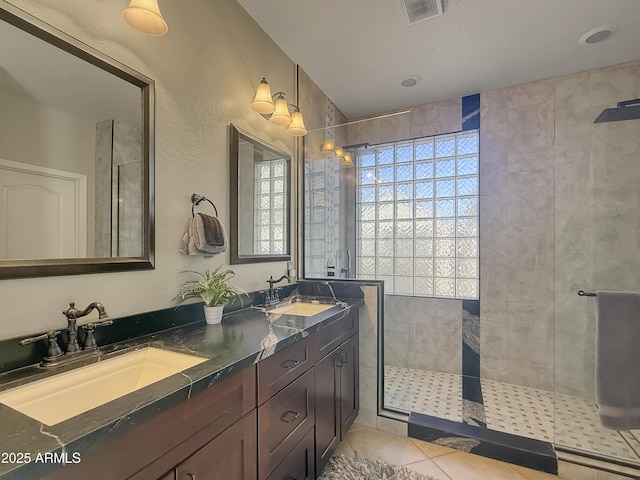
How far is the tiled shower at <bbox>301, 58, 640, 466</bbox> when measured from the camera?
2160 millimetres

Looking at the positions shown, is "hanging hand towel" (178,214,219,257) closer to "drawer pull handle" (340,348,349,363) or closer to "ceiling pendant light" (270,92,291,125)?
"ceiling pendant light" (270,92,291,125)

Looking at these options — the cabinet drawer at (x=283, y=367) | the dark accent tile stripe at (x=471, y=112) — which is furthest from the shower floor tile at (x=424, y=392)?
the dark accent tile stripe at (x=471, y=112)

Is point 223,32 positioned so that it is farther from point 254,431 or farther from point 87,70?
point 254,431

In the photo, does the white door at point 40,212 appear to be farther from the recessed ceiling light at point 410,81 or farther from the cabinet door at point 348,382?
the recessed ceiling light at point 410,81

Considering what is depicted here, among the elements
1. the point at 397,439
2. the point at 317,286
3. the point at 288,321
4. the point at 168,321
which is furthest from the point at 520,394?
the point at 168,321

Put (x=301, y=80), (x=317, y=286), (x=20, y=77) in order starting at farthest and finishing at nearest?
(x=301, y=80), (x=317, y=286), (x=20, y=77)

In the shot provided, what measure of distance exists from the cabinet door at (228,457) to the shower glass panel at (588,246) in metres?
1.91

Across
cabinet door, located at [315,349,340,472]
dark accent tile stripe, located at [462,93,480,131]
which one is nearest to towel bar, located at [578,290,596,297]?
dark accent tile stripe, located at [462,93,480,131]

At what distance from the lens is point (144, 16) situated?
1077 mm

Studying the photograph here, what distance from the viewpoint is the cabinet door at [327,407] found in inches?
59.3

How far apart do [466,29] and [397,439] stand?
2732mm

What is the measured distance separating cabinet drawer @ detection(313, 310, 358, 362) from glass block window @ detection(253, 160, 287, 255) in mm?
667

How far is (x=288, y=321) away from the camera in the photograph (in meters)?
1.51

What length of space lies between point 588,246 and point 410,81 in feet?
6.27
